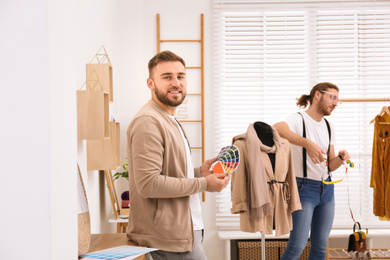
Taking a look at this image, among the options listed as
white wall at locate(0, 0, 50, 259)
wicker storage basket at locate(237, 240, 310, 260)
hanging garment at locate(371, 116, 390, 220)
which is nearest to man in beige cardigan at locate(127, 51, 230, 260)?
white wall at locate(0, 0, 50, 259)

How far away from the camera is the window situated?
4.87 meters

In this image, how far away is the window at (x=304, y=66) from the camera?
487 cm

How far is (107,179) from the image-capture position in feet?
11.2

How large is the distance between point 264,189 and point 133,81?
2.15 meters

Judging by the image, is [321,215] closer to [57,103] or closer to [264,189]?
[264,189]

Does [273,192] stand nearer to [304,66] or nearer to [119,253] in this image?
[119,253]

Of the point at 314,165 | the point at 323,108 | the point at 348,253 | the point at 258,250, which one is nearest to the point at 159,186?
the point at 314,165

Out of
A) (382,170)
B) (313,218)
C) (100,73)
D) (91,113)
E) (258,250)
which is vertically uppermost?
(100,73)

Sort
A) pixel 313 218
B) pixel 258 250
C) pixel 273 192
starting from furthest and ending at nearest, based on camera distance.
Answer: pixel 258 250 < pixel 313 218 < pixel 273 192

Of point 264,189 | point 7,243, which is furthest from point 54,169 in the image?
point 264,189

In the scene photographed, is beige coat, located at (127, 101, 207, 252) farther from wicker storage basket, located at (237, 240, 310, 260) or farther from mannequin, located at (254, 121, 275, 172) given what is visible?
wicker storage basket, located at (237, 240, 310, 260)

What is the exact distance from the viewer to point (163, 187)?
180 centimetres

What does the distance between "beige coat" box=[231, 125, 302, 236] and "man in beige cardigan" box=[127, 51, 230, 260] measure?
1166mm

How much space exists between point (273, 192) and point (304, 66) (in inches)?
84.7
